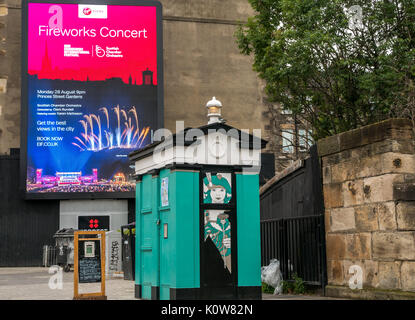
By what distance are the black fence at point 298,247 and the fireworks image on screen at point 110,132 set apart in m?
18.0

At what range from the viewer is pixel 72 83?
32188 mm

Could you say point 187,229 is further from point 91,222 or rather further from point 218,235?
point 91,222

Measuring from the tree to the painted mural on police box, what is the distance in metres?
6.72

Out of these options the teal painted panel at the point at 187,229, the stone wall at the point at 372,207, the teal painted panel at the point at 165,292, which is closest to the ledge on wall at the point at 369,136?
the stone wall at the point at 372,207

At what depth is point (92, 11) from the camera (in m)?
32.8

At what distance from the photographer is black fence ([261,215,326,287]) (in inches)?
500

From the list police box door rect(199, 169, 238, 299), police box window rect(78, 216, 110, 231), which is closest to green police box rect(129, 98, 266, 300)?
police box door rect(199, 169, 238, 299)

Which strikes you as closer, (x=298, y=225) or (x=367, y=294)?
(x=367, y=294)

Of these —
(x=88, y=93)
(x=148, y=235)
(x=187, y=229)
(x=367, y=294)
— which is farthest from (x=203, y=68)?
(x=367, y=294)

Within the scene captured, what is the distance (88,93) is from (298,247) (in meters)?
21.2

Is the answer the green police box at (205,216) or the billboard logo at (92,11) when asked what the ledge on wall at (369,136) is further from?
the billboard logo at (92,11)

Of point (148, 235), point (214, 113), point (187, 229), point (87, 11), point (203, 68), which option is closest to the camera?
point (187, 229)

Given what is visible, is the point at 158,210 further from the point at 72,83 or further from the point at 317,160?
the point at 72,83

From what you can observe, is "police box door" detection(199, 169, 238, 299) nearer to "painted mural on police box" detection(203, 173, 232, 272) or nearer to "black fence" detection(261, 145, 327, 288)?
"painted mural on police box" detection(203, 173, 232, 272)
